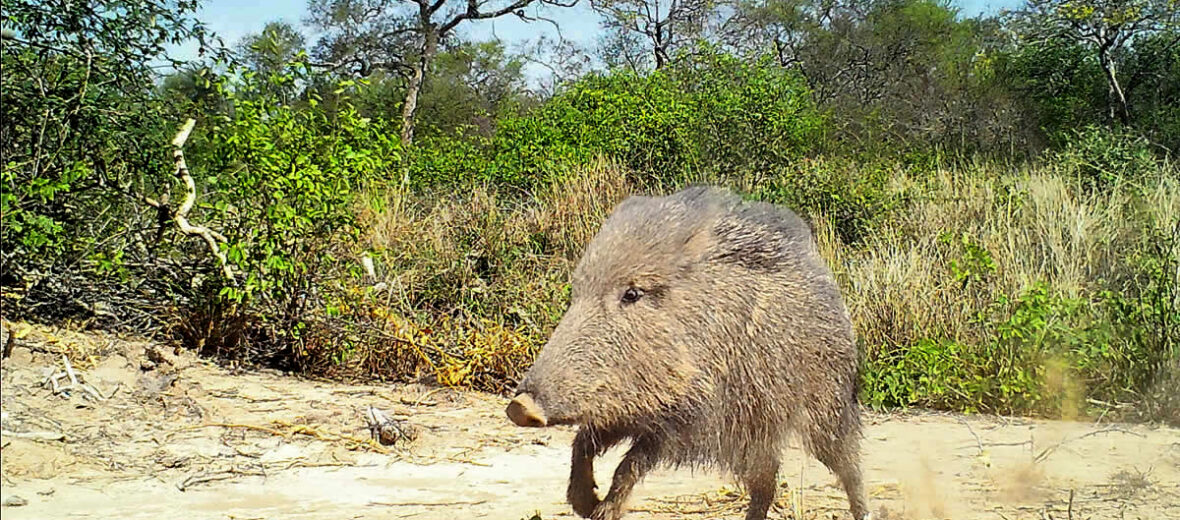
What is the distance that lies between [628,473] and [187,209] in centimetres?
363

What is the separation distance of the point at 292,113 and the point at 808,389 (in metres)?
3.61

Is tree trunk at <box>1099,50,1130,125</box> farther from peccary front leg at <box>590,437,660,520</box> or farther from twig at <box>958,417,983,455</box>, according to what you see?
peccary front leg at <box>590,437,660,520</box>

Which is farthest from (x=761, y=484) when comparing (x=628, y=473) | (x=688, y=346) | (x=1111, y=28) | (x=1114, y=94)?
(x=1111, y=28)

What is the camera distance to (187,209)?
17.2ft

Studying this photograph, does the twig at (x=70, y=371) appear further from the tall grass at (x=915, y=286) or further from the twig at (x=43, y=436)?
the tall grass at (x=915, y=286)

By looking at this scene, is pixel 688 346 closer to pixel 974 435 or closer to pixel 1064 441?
pixel 974 435

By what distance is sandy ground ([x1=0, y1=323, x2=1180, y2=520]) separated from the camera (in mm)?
3580

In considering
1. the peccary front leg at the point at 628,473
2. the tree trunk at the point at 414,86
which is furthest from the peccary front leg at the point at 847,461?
the tree trunk at the point at 414,86

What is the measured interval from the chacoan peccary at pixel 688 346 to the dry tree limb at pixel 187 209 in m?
2.82

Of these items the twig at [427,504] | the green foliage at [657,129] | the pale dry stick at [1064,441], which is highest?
the green foliage at [657,129]

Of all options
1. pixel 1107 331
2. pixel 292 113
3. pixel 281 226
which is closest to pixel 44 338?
pixel 281 226

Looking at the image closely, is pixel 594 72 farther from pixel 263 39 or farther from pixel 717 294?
pixel 717 294

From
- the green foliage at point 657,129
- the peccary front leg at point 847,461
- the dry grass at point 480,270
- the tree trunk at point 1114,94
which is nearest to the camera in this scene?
the peccary front leg at point 847,461

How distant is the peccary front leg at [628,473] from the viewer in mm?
2287
